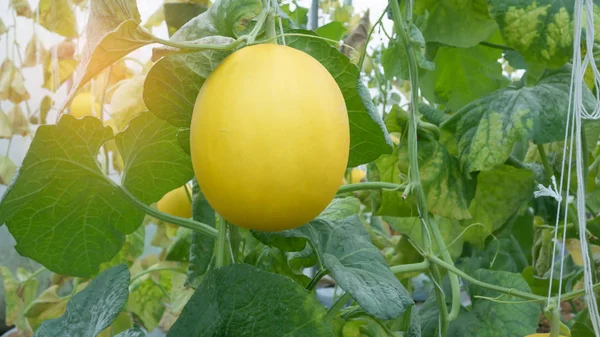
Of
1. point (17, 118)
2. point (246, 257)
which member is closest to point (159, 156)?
point (246, 257)

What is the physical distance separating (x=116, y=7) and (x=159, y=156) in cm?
26

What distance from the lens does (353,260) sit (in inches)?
21.0

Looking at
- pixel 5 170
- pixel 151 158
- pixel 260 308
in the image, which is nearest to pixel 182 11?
pixel 151 158

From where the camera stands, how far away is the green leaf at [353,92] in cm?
53

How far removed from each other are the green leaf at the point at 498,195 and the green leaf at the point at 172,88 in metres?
0.52

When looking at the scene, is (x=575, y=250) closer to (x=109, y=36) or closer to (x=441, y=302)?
(x=441, y=302)

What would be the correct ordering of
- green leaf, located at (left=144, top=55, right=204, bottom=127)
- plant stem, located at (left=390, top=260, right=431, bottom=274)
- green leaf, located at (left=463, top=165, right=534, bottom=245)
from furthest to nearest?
green leaf, located at (left=463, top=165, right=534, bottom=245)
plant stem, located at (left=390, top=260, right=431, bottom=274)
green leaf, located at (left=144, top=55, right=204, bottom=127)

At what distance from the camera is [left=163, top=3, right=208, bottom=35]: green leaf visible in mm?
801

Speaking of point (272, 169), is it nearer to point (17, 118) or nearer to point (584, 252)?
point (584, 252)

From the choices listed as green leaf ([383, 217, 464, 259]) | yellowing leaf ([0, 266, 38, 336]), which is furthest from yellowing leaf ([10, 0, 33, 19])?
green leaf ([383, 217, 464, 259])

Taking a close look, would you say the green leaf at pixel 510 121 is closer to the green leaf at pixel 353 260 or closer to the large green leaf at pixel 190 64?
the green leaf at pixel 353 260

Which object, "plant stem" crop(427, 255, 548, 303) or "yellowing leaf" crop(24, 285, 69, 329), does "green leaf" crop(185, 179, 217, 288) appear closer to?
"plant stem" crop(427, 255, 548, 303)

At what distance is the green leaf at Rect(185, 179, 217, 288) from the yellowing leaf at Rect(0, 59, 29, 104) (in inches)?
36.9

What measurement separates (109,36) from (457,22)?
1.99 ft
